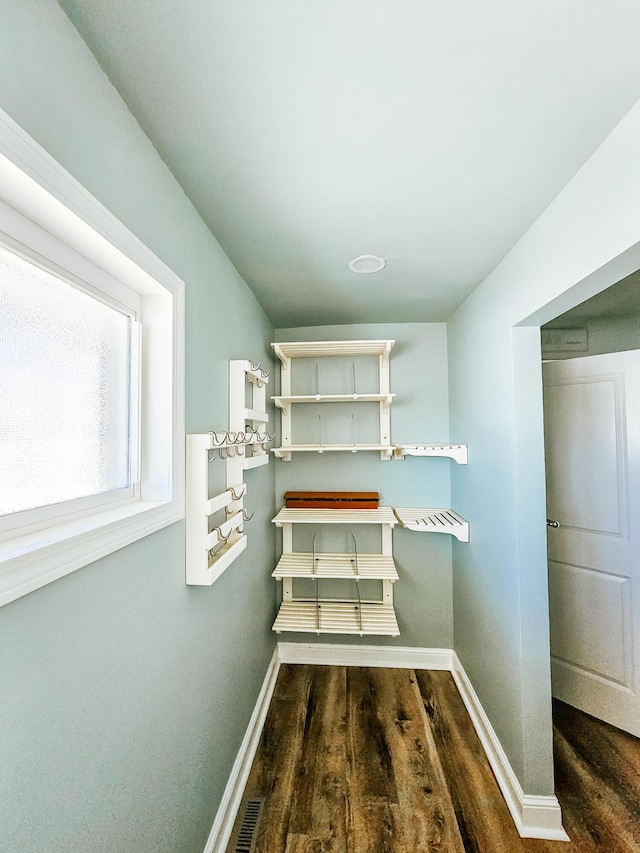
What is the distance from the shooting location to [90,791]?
708 millimetres

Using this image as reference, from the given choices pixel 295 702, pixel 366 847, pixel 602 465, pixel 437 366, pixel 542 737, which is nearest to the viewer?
pixel 366 847

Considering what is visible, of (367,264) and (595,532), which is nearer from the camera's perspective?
(367,264)

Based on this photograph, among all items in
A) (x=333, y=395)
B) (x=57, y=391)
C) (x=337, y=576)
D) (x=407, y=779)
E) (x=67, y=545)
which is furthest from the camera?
(x=333, y=395)

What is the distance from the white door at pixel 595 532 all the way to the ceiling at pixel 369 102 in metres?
0.98

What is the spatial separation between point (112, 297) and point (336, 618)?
2.06 meters

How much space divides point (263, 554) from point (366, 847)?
1236 mm

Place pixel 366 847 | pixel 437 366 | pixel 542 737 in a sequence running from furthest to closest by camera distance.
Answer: pixel 437 366 → pixel 542 737 → pixel 366 847

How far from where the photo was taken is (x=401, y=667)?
2.39 metres

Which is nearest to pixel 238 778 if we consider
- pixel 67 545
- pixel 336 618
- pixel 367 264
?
pixel 336 618

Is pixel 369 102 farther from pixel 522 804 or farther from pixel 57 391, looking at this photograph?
pixel 522 804

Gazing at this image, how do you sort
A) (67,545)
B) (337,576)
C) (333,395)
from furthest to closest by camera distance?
1. (333,395)
2. (337,576)
3. (67,545)

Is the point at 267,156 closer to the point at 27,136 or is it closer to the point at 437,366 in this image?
the point at 27,136

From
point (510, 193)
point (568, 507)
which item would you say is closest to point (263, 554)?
point (568, 507)

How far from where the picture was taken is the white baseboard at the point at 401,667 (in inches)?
54.7
